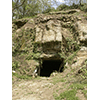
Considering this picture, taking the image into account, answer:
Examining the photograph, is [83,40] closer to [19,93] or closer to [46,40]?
[46,40]

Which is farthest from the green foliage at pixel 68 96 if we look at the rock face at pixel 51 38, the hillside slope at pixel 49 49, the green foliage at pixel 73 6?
the green foliage at pixel 73 6

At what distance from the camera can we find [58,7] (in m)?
14.4

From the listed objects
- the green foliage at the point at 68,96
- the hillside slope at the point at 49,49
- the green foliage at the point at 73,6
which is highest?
the green foliage at the point at 73,6

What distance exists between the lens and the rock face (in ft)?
26.8

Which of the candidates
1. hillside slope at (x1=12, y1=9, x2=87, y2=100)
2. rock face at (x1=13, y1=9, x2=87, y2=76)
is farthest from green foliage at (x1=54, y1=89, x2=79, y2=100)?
rock face at (x1=13, y1=9, x2=87, y2=76)

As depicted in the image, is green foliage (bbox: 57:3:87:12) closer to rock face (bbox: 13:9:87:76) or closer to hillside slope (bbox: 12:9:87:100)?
hillside slope (bbox: 12:9:87:100)

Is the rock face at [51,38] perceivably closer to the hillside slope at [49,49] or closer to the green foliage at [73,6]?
the hillside slope at [49,49]

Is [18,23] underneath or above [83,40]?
above

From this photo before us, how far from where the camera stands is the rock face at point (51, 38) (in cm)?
818

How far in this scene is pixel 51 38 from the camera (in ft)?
26.6

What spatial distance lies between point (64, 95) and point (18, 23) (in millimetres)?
11133

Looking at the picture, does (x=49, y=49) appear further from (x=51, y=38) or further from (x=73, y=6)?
(x=73, y=6)

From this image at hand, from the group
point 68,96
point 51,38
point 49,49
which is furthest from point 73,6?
point 68,96

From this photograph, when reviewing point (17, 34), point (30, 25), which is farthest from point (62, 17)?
point (17, 34)
